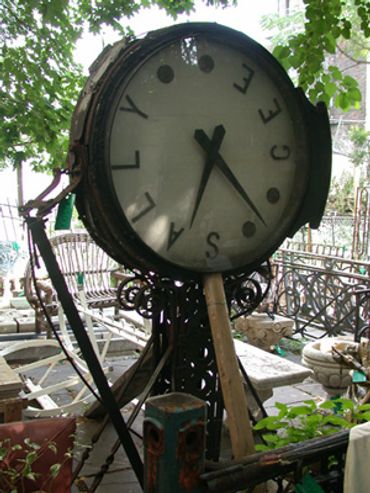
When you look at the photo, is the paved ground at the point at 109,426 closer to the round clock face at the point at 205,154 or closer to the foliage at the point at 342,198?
the round clock face at the point at 205,154

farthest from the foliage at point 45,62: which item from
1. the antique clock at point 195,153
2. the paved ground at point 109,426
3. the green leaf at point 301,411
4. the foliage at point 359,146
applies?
the foliage at point 359,146

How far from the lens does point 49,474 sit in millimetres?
1991

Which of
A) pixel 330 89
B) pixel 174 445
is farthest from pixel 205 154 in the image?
pixel 330 89

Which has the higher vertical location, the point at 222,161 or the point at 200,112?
the point at 200,112

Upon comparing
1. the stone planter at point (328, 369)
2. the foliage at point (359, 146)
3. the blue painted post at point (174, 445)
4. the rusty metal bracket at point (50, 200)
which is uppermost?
the foliage at point (359, 146)

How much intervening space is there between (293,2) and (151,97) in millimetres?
23676

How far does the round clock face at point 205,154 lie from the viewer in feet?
6.48

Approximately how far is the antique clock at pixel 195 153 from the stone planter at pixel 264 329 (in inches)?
162

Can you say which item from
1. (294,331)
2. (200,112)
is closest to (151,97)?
(200,112)

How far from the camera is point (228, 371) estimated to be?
2.04 meters

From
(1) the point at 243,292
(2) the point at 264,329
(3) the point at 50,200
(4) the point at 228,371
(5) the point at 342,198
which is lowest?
(2) the point at 264,329

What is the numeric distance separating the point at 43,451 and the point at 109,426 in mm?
1708

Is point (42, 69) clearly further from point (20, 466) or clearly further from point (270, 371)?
point (20, 466)

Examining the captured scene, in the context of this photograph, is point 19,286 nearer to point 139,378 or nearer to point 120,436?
point 139,378
